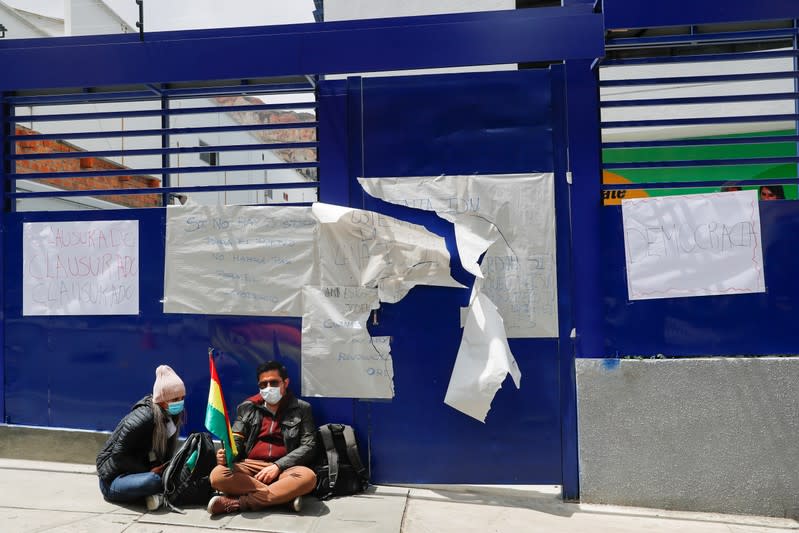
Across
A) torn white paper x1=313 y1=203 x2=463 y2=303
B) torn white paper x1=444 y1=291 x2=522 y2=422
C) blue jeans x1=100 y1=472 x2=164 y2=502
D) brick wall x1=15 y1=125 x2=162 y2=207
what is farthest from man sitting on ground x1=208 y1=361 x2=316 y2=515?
brick wall x1=15 y1=125 x2=162 y2=207

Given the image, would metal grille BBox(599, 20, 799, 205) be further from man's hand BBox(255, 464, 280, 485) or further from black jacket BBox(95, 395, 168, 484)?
black jacket BBox(95, 395, 168, 484)

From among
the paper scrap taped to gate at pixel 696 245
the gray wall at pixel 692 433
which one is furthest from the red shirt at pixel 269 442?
the paper scrap taped to gate at pixel 696 245

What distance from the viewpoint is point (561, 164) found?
4.55 metres

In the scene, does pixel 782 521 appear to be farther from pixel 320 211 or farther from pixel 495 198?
pixel 320 211

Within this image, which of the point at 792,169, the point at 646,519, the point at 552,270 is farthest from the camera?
Result: the point at 792,169

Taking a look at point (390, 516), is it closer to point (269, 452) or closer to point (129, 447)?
point (269, 452)

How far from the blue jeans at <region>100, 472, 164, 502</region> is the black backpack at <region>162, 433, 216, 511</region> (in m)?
0.07

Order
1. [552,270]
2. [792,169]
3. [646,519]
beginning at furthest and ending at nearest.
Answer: [792,169], [552,270], [646,519]

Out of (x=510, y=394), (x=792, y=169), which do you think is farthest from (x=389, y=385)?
(x=792, y=169)

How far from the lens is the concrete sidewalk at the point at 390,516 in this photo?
12.9 feet

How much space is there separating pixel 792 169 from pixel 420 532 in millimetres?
7090

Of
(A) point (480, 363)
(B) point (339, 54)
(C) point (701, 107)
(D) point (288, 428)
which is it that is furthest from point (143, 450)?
(C) point (701, 107)

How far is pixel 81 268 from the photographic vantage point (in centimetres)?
502

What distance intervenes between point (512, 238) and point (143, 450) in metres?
3.16
